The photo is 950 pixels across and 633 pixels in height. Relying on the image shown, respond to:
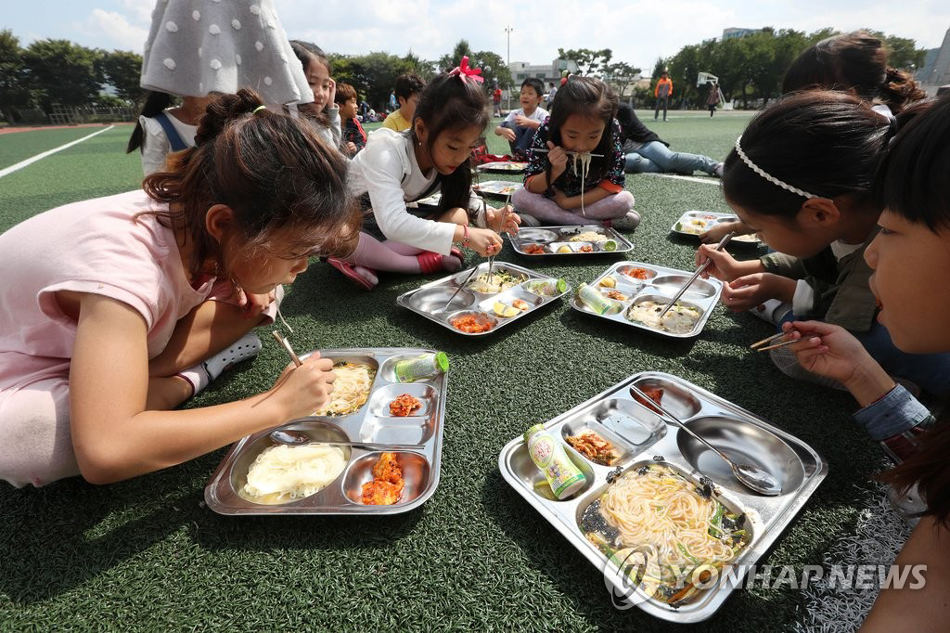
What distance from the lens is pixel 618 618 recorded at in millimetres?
1083

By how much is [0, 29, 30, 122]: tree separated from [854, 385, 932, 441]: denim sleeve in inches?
1958

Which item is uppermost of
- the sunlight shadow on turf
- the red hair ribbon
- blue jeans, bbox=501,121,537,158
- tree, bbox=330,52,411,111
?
tree, bbox=330,52,411,111

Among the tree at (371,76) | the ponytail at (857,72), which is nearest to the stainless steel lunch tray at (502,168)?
the ponytail at (857,72)

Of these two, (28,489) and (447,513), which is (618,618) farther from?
(28,489)

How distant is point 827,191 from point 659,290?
123 cm

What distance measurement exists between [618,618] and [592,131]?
3.39 metres

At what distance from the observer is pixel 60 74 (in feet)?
124

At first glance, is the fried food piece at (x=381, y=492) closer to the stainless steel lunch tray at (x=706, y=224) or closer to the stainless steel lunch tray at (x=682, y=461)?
the stainless steel lunch tray at (x=682, y=461)

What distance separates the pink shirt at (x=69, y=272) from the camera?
47.5 inches

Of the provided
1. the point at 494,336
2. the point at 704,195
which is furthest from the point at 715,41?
the point at 494,336

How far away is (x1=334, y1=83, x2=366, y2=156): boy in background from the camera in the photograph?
6074mm

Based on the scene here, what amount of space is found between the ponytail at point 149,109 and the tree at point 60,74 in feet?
161

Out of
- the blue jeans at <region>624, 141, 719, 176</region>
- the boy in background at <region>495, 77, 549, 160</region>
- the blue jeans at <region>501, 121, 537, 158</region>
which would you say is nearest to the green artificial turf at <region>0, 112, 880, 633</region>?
the blue jeans at <region>624, 141, 719, 176</region>

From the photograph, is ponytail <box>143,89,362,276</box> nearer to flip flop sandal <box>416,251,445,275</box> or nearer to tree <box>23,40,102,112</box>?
flip flop sandal <box>416,251,445,275</box>
